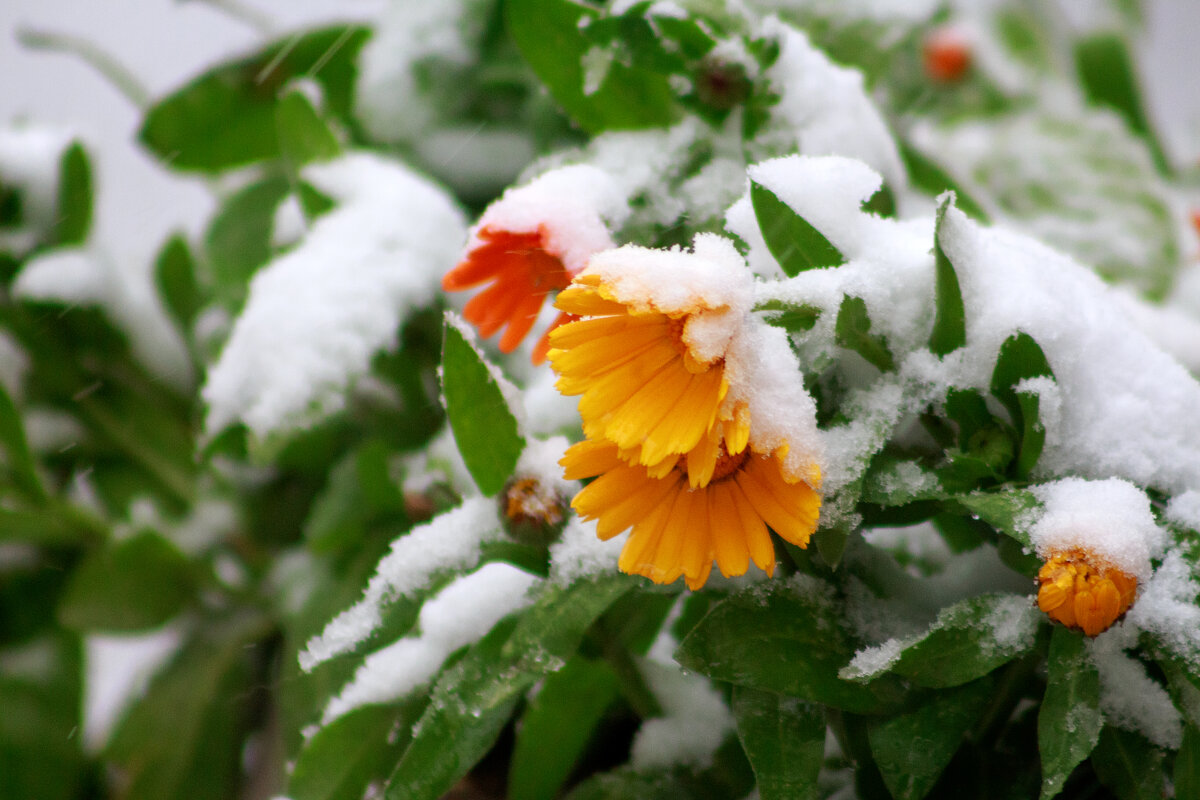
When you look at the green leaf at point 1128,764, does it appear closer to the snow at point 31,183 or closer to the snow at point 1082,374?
the snow at point 1082,374

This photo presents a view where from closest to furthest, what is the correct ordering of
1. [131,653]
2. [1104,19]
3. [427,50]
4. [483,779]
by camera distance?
[483,779] → [427,50] → [131,653] → [1104,19]

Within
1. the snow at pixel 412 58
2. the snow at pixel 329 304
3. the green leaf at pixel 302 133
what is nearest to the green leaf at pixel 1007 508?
the snow at pixel 329 304

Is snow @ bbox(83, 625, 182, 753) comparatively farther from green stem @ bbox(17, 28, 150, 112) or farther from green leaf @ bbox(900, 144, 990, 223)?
green leaf @ bbox(900, 144, 990, 223)

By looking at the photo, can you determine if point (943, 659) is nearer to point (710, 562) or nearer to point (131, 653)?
point (710, 562)

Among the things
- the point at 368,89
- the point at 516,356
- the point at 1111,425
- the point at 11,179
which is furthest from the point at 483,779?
the point at 11,179

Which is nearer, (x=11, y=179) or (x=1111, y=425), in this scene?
(x=1111, y=425)

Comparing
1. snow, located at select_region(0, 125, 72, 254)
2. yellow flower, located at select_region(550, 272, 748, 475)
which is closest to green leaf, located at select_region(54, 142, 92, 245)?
snow, located at select_region(0, 125, 72, 254)

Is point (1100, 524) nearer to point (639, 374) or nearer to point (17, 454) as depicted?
point (639, 374)

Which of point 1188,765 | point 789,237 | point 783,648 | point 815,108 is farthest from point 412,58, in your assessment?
point 1188,765
